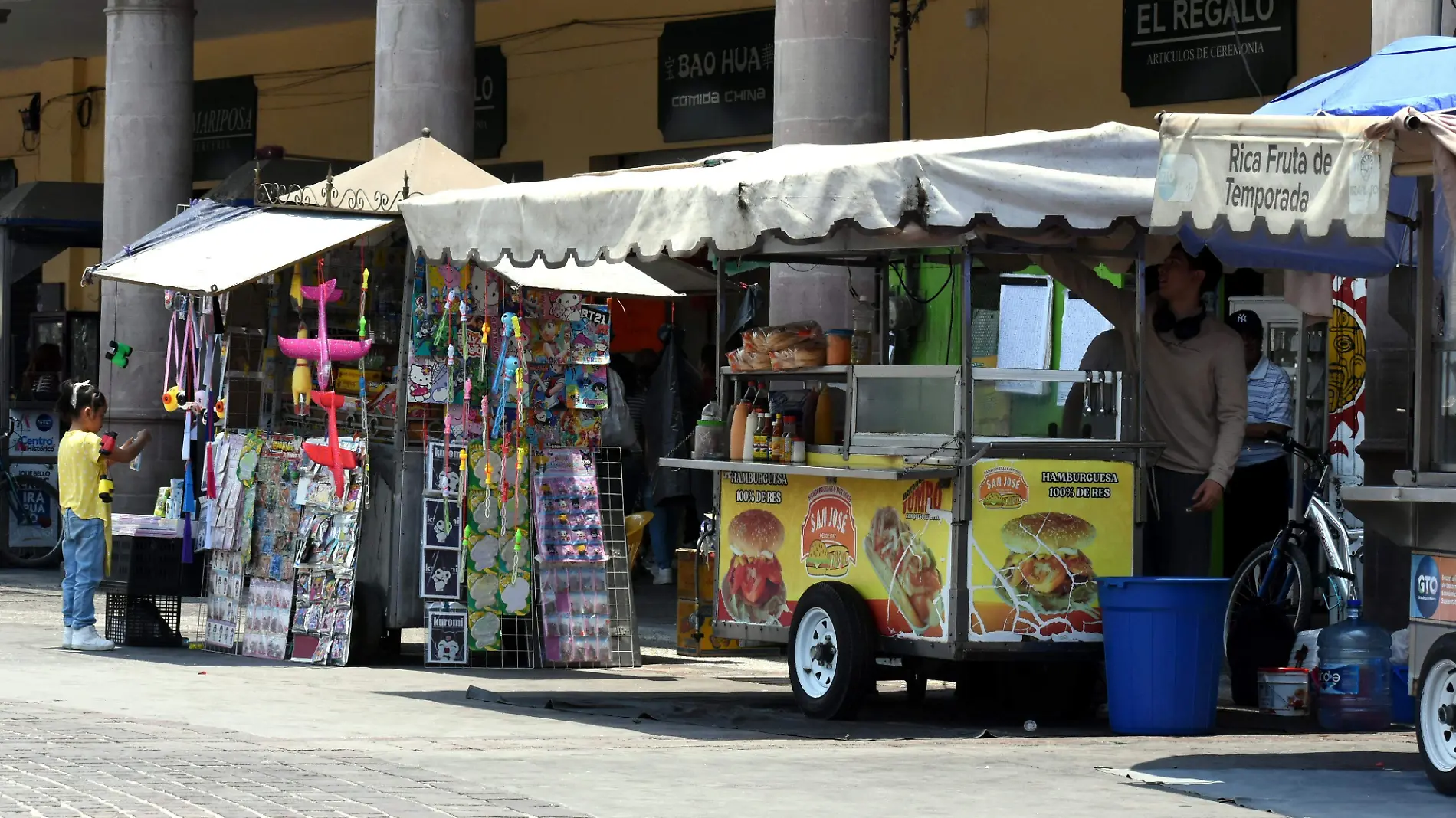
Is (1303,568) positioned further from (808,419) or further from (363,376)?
(363,376)

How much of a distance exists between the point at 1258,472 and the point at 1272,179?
238 inches

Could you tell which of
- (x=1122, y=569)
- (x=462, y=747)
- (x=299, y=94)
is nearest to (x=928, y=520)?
(x=1122, y=569)

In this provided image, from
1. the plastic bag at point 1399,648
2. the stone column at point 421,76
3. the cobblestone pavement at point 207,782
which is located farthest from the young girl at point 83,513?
the plastic bag at point 1399,648

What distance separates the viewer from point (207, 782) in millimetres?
7598

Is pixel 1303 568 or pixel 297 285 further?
pixel 297 285

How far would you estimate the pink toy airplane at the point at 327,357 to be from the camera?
12.4m

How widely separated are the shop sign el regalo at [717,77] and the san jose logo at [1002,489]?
9.83m

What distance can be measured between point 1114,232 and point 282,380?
5.86 metres

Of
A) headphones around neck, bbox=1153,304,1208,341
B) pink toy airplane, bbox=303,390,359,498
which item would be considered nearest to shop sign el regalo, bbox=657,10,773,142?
pink toy airplane, bbox=303,390,359,498

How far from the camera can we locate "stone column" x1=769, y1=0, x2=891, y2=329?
13227 mm

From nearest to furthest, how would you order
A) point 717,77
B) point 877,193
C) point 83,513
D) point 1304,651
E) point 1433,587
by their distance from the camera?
point 1433,587 < point 877,193 < point 1304,651 < point 83,513 < point 717,77

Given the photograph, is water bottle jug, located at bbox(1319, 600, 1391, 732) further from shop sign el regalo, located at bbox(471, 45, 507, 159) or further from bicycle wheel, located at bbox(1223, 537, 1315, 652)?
shop sign el regalo, located at bbox(471, 45, 507, 159)

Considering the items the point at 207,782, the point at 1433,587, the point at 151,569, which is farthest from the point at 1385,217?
the point at 151,569

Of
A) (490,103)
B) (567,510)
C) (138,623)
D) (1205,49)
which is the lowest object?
(138,623)
